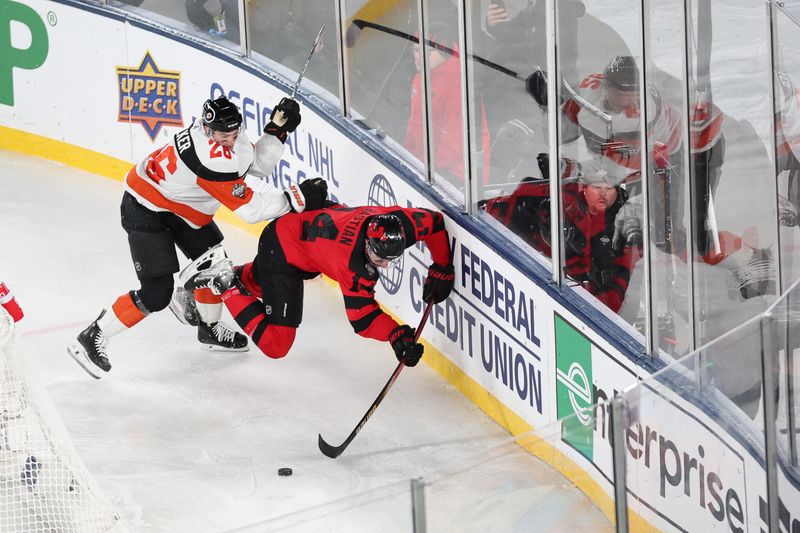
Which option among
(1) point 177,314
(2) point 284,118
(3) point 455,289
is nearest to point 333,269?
(3) point 455,289

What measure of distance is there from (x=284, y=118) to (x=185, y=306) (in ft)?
3.00

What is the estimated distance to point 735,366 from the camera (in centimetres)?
339

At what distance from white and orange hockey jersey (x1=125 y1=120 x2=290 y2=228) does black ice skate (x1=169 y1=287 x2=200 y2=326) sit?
0.33 metres

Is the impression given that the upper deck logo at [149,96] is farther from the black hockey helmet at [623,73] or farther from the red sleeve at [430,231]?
the black hockey helmet at [623,73]

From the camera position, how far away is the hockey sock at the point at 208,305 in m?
5.86

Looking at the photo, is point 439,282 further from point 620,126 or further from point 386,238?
point 620,126

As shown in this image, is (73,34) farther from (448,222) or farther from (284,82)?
(448,222)

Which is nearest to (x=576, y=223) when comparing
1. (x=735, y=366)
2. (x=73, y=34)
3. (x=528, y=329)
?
(x=528, y=329)

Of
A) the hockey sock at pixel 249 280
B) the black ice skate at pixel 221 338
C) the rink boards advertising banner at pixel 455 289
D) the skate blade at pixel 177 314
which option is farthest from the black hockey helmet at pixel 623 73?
the skate blade at pixel 177 314

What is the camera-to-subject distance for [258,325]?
219 inches

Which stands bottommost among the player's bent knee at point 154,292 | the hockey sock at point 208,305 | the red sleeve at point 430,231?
the hockey sock at point 208,305

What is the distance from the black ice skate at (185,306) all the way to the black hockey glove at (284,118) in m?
0.77

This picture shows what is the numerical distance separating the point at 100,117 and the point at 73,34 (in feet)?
1.51

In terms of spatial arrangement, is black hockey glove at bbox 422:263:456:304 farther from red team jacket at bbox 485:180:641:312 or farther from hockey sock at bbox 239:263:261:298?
hockey sock at bbox 239:263:261:298
